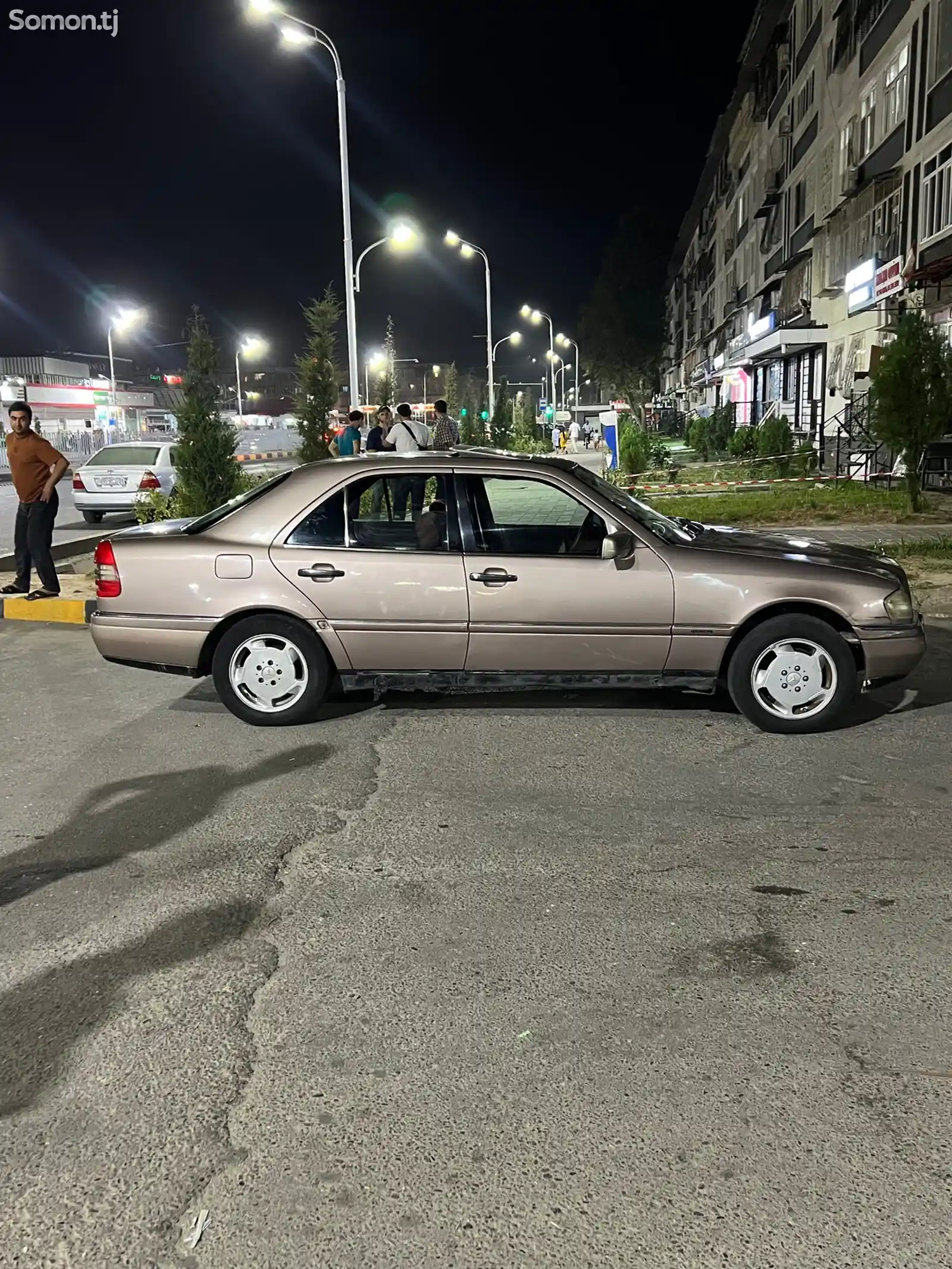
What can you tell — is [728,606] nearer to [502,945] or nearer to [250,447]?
[502,945]

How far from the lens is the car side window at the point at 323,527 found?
6.41 meters

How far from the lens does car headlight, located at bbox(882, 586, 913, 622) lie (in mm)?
6188

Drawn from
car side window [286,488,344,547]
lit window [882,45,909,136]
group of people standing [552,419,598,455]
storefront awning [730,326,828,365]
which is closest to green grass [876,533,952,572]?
car side window [286,488,344,547]

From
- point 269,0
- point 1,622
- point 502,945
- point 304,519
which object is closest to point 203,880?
point 502,945

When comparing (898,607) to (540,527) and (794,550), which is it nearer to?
(794,550)

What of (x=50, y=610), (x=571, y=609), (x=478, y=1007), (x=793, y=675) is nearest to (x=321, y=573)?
(x=571, y=609)

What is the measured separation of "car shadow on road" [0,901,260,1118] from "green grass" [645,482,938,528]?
14555 mm

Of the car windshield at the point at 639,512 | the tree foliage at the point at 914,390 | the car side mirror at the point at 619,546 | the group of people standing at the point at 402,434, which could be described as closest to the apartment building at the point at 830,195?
the tree foliage at the point at 914,390

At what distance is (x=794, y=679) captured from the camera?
6219 mm

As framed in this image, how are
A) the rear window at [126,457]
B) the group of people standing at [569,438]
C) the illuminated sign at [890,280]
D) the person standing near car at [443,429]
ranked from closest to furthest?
the person standing near car at [443,429] < the rear window at [126,457] < the illuminated sign at [890,280] < the group of people standing at [569,438]

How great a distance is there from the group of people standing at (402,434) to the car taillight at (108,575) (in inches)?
325

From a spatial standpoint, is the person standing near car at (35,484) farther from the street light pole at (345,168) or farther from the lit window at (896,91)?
the lit window at (896,91)

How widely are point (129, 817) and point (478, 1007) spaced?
2.31m

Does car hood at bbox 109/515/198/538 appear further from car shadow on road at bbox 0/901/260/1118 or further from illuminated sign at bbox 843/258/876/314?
illuminated sign at bbox 843/258/876/314
